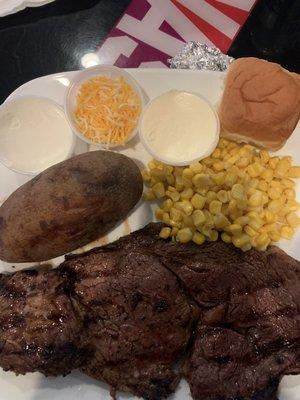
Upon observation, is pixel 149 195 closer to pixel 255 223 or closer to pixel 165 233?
pixel 165 233

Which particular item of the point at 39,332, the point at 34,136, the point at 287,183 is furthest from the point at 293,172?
the point at 39,332

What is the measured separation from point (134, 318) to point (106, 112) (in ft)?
3.62

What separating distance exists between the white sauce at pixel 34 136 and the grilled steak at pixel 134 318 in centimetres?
68

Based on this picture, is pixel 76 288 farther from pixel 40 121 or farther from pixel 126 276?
pixel 40 121

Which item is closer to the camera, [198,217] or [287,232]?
[198,217]

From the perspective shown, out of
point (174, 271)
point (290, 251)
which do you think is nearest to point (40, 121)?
point (174, 271)

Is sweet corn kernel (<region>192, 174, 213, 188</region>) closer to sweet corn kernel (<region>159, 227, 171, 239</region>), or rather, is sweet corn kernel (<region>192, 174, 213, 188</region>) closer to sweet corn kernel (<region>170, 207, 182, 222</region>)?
sweet corn kernel (<region>170, 207, 182, 222</region>)

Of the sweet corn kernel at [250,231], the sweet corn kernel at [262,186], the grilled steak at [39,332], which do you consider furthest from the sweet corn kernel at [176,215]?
the grilled steak at [39,332]

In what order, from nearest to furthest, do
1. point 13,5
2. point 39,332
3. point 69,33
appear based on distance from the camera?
point 39,332
point 13,5
point 69,33

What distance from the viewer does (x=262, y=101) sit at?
7.98 ft

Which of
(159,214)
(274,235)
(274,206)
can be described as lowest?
(159,214)

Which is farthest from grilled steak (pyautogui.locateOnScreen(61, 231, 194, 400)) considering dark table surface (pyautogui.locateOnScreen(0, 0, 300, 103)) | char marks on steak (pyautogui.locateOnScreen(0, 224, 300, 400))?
dark table surface (pyautogui.locateOnScreen(0, 0, 300, 103))

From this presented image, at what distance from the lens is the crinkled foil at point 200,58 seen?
116 inches

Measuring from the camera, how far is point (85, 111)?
255 cm
